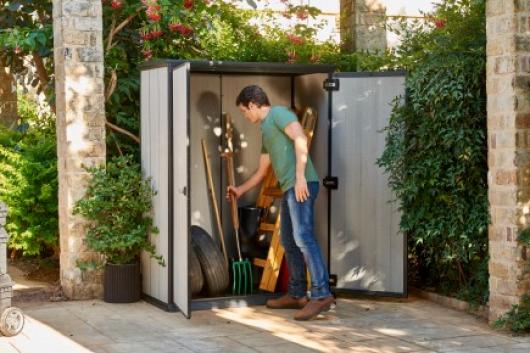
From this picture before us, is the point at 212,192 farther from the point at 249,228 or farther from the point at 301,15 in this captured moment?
the point at 301,15

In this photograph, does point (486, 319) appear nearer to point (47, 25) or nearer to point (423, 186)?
point (423, 186)

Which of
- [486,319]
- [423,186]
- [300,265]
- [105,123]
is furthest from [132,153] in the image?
[486,319]

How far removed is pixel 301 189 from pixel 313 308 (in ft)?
2.97

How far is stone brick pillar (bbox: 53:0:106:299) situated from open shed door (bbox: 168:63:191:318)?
0.94m

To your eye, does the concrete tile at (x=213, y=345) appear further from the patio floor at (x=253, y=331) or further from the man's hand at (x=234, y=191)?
the man's hand at (x=234, y=191)

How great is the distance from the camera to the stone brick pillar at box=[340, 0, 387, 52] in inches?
406

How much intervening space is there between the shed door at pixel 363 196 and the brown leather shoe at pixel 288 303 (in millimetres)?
618

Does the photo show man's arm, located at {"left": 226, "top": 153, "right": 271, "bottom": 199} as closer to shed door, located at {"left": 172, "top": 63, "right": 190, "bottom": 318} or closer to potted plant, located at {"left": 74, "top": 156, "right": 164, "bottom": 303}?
shed door, located at {"left": 172, "top": 63, "right": 190, "bottom": 318}

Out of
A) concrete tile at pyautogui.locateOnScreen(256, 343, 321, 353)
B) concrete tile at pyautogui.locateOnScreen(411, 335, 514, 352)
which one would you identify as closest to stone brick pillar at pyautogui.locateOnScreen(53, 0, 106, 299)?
concrete tile at pyautogui.locateOnScreen(256, 343, 321, 353)

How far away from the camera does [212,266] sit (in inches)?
306

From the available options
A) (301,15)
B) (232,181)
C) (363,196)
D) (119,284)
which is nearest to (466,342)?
(363,196)

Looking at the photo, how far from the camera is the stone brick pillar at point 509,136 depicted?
6441mm

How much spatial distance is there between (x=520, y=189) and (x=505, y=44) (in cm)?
101

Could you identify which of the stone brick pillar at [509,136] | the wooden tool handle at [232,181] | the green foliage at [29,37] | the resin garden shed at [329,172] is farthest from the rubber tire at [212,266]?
the stone brick pillar at [509,136]
